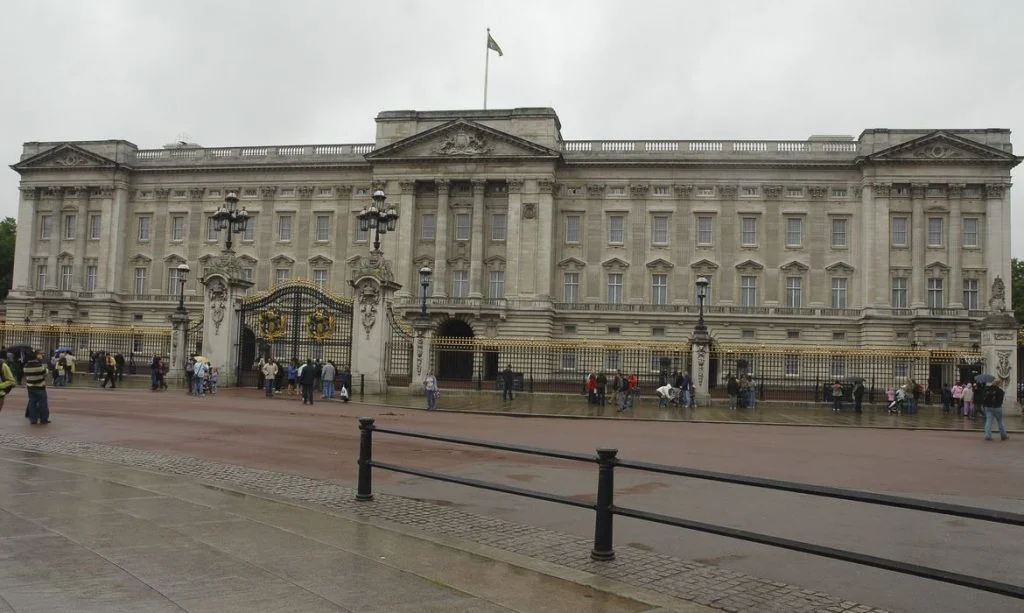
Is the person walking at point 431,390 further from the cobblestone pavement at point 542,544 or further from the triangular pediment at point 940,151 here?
the triangular pediment at point 940,151

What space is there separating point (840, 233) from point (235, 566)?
55924 mm

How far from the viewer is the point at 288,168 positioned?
61781mm

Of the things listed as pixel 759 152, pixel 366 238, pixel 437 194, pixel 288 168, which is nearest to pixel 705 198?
pixel 759 152

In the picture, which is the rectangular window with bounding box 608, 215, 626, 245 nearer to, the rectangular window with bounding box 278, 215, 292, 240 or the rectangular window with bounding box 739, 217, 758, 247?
the rectangular window with bounding box 739, 217, 758, 247

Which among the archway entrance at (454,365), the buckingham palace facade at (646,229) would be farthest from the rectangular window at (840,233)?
the archway entrance at (454,365)

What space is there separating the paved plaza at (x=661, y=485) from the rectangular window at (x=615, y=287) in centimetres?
3457

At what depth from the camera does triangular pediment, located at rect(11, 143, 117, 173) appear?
63.5 metres

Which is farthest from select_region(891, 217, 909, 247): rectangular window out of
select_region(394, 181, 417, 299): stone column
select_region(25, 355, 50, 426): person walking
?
select_region(25, 355, 50, 426): person walking

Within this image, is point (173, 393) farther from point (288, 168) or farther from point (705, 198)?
point (705, 198)

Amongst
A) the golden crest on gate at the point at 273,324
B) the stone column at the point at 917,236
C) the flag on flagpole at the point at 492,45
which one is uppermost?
the flag on flagpole at the point at 492,45

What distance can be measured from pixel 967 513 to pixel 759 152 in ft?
181

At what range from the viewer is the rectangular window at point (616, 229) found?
57656 mm

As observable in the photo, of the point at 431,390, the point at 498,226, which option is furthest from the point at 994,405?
the point at 498,226

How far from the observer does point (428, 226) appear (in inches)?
2324
